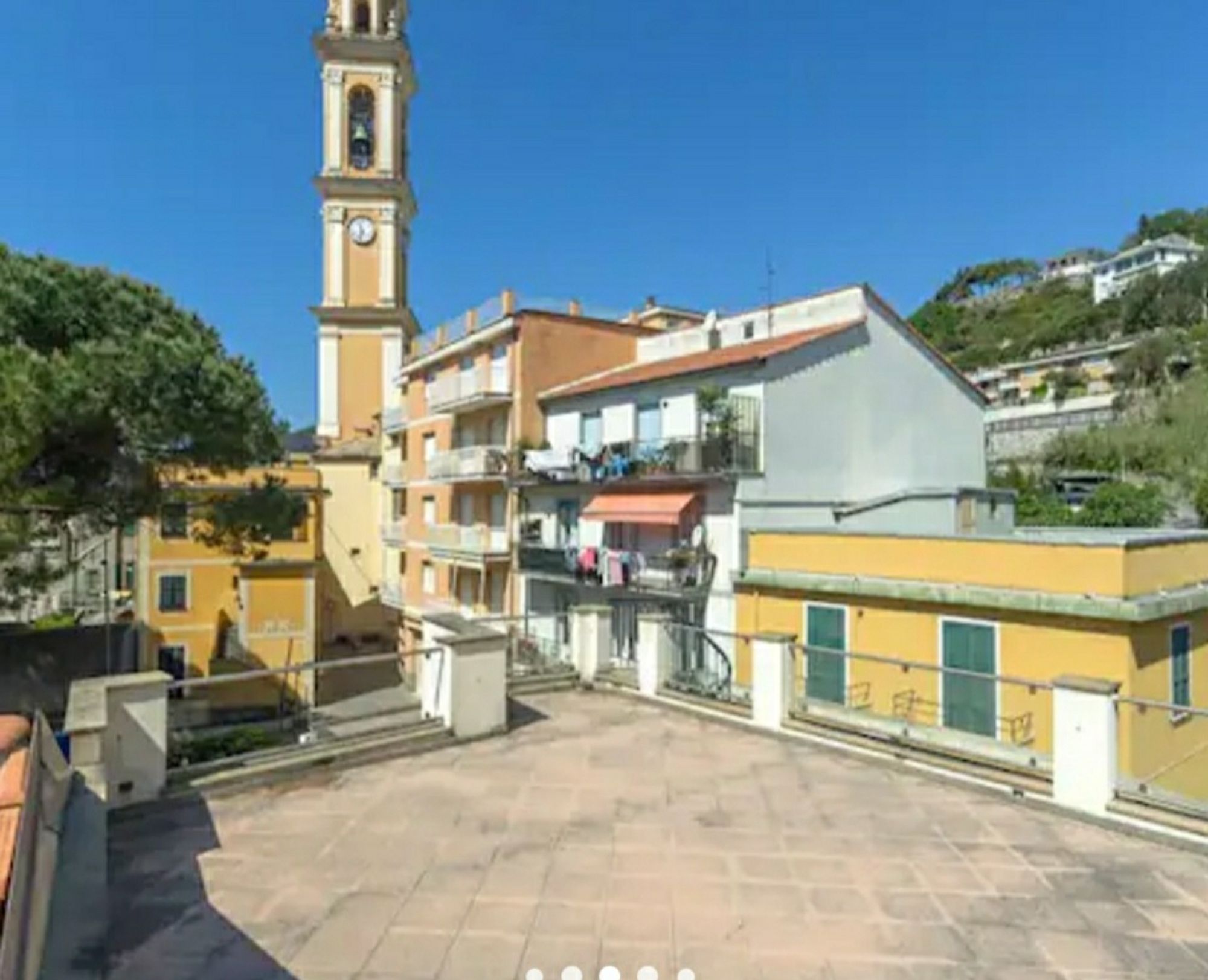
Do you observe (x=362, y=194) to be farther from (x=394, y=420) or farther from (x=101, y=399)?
(x=101, y=399)

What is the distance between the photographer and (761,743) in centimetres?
893

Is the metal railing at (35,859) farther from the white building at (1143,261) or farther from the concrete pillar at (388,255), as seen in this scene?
the white building at (1143,261)

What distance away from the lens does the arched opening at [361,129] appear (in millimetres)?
36375

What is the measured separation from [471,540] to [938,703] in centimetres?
1777

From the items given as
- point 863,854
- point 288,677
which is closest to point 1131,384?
point 288,677

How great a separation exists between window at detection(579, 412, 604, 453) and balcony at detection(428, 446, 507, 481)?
3.12m

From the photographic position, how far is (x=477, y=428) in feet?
100

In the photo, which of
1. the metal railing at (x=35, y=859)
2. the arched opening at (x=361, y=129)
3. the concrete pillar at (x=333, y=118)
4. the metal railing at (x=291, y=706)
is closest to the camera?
the metal railing at (x=35, y=859)

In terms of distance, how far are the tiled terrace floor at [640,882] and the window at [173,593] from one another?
24.5 meters

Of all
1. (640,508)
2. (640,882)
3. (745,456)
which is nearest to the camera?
(640,882)

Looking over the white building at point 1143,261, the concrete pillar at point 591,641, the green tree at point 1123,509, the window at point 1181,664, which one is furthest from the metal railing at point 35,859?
the white building at point 1143,261

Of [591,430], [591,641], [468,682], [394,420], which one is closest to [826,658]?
[591,641]

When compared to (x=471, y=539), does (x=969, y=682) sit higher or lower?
lower

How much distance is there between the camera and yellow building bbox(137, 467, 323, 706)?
92.5ft
